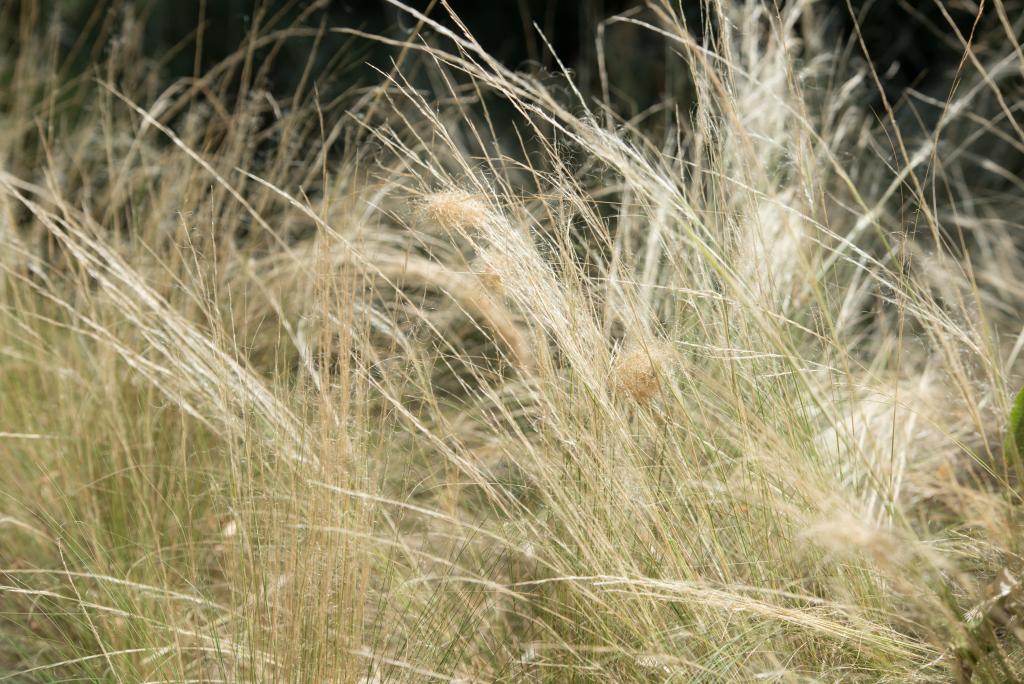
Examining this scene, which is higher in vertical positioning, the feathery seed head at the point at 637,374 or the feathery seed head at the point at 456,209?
the feathery seed head at the point at 456,209

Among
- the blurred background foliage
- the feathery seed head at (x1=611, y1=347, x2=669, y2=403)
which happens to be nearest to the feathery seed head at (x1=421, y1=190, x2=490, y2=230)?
the feathery seed head at (x1=611, y1=347, x2=669, y2=403)

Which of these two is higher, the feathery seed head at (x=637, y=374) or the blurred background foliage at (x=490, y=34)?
the feathery seed head at (x=637, y=374)

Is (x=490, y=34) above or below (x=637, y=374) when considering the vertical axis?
below

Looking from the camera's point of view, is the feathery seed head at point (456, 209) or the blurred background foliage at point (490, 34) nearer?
the feathery seed head at point (456, 209)

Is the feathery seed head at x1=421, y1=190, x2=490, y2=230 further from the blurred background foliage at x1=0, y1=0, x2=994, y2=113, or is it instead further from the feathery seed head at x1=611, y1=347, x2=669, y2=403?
the blurred background foliage at x1=0, y1=0, x2=994, y2=113

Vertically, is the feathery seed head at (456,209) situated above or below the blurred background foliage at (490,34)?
above

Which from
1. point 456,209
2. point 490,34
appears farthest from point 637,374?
point 490,34

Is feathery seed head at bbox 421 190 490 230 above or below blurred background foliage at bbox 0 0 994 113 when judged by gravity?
above

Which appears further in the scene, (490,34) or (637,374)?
(490,34)

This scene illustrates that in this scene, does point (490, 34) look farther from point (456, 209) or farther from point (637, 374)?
point (637, 374)

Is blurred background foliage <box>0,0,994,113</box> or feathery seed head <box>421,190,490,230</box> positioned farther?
blurred background foliage <box>0,0,994,113</box>

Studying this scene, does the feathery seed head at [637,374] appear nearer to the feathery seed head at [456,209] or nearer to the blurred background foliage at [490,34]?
the feathery seed head at [456,209]

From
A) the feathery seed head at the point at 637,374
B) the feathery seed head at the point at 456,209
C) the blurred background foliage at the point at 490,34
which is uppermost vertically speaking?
the feathery seed head at the point at 456,209

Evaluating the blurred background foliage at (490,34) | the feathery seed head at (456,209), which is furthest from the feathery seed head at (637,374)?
the blurred background foliage at (490,34)
